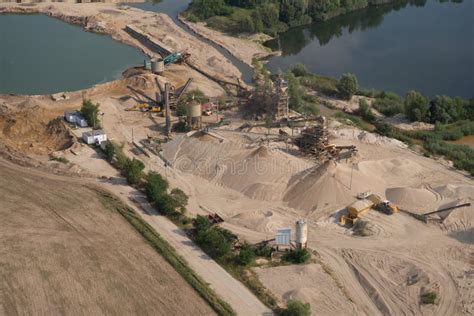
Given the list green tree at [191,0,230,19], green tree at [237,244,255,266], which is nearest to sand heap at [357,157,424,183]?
green tree at [237,244,255,266]

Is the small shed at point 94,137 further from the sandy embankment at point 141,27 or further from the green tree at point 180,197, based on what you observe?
the sandy embankment at point 141,27

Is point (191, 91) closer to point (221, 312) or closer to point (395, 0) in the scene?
point (221, 312)

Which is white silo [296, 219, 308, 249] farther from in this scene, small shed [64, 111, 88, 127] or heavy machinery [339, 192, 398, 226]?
small shed [64, 111, 88, 127]

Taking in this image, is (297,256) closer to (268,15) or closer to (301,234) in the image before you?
(301,234)

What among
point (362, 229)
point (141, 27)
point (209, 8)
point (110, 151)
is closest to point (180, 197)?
point (110, 151)

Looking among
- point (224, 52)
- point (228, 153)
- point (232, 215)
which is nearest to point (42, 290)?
point (232, 215)

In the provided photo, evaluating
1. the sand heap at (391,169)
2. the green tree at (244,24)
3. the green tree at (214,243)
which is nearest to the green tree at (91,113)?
the green tree at (214,243)

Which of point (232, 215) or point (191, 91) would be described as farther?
point (191, 91)

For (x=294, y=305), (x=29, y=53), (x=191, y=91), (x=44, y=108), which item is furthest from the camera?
(x=29, y=53)
